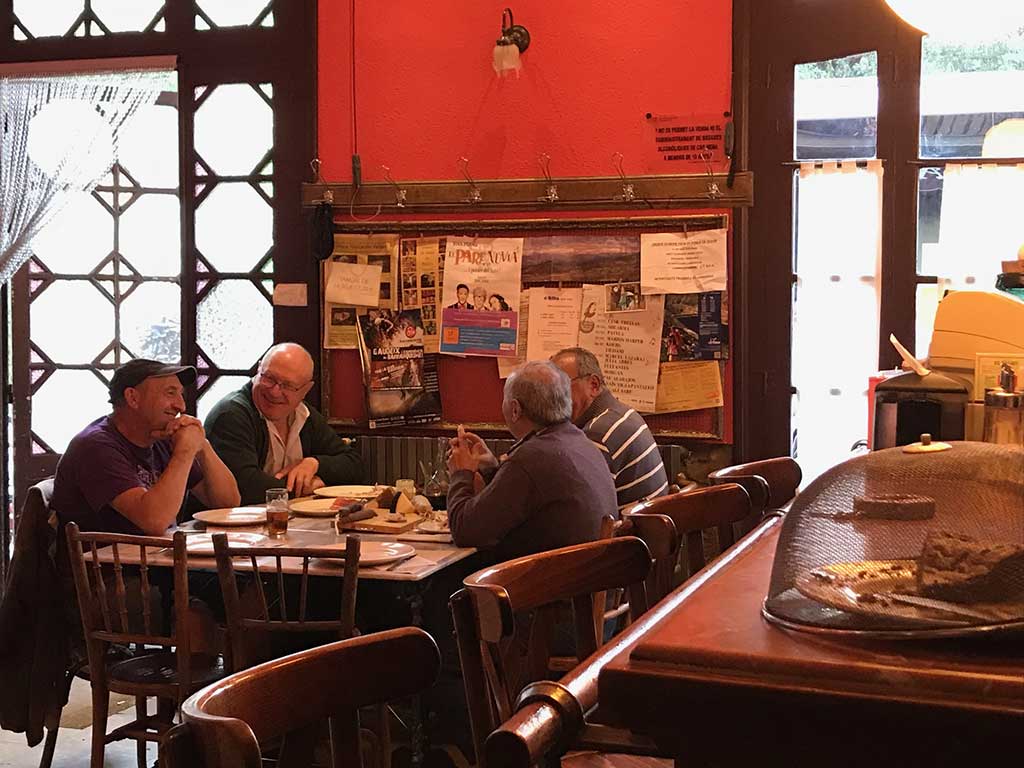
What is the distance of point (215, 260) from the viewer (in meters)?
6.29

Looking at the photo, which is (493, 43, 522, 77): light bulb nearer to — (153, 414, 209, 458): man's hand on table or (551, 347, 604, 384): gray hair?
(551, 347, 604, 384): gray hair

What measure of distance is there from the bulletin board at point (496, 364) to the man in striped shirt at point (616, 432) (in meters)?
0.52

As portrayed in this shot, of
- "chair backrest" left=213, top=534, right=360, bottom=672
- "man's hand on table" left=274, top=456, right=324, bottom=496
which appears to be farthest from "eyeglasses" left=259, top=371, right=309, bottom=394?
"chair backrest" left=213, top=534, right=360, bottom=672

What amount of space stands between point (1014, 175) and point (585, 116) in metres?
1.86

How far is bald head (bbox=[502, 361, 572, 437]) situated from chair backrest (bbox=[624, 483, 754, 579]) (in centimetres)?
125

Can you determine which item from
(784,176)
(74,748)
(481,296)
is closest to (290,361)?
(481,296)

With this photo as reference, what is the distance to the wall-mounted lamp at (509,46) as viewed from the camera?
223 inches

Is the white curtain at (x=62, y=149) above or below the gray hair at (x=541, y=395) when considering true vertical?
above

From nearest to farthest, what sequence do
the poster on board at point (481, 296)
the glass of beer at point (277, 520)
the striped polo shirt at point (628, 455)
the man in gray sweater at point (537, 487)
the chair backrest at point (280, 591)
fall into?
the chair backrest at point (280, 591) → the man in gray sweater at point (537, 487) → the glass of beer at point (277, 520) → the striped polo shirt at point (628, 455) → the poster on board at point (481, 296)

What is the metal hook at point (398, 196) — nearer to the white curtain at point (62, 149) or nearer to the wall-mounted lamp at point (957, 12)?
the white curtain at point (62, 149)

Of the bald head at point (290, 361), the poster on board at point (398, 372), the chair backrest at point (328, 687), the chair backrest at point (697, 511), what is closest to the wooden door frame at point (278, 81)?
the poster on board at point (398, 372)

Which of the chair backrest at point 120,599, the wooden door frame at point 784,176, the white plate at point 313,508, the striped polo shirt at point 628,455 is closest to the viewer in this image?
the chair backrest at point 120,599

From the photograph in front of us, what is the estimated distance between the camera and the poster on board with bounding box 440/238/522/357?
5812mm

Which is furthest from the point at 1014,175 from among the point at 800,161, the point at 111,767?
the point at 111,767
